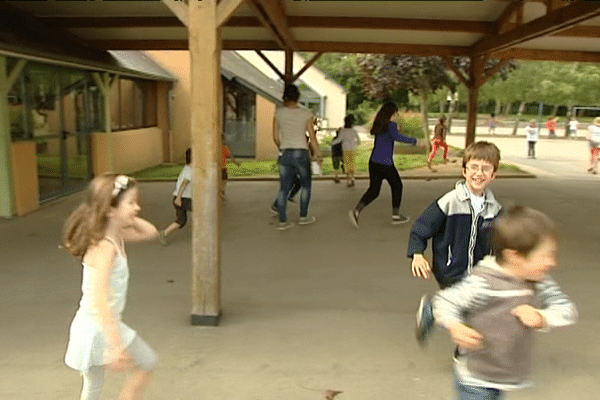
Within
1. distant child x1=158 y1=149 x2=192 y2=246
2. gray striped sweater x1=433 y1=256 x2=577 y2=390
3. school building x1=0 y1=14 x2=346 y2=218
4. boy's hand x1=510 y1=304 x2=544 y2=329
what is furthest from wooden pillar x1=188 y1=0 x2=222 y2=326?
school building x1=0 y1=14 x2=346 y2=218

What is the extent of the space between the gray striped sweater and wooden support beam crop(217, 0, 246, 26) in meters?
2.57

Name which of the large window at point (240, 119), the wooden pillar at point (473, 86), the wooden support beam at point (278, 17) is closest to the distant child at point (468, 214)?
the wooden support beam at point (278, 17)

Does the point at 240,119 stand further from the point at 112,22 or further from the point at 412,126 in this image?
the point at 412,126

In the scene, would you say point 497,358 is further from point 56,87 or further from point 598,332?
point 56,87

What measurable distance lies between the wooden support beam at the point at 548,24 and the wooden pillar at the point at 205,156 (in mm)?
4491

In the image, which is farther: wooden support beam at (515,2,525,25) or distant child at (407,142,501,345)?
wooden support beam at (515,2,525,25)

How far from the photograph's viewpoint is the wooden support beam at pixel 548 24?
21.0 ft

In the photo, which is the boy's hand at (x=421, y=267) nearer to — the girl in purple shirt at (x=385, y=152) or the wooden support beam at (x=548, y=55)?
the girl in purple shirt at (x=385, y=152)

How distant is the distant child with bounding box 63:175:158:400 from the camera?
2301mm

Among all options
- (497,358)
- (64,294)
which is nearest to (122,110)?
(64,294)

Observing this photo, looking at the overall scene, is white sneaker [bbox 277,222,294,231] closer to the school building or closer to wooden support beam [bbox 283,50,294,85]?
the school building

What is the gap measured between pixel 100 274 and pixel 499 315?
1554mm

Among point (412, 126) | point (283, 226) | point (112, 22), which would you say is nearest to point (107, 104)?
point (112, 22)

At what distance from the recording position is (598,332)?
419 cm
